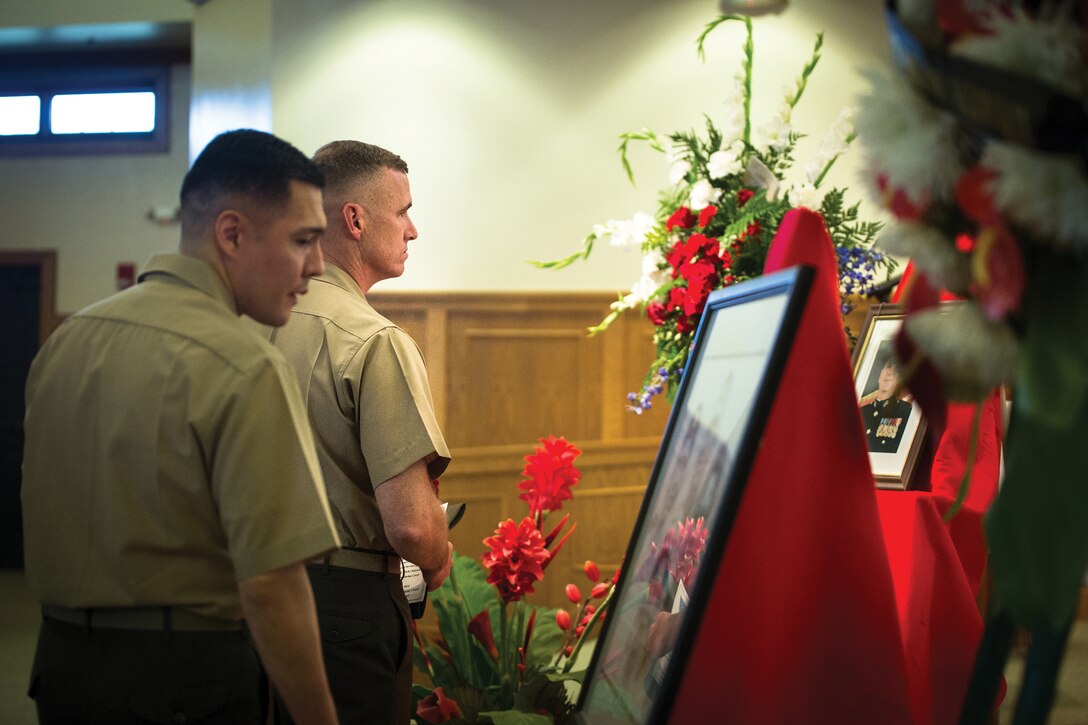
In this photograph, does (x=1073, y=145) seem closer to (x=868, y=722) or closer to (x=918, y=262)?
(x=918, y=262)

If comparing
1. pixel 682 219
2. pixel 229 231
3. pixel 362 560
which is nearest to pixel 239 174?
pixel 229 231

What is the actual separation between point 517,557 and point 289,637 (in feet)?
3.68

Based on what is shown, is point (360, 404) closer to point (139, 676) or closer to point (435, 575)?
point (435, 575)

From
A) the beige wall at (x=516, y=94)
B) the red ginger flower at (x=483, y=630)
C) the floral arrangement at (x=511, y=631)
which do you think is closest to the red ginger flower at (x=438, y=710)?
the floral arrangement at (x=511, y=631)

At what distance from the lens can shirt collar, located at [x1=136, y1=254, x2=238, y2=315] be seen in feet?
4.44

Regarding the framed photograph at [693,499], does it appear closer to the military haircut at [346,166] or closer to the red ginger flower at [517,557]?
the red ginger flower at [517,557]

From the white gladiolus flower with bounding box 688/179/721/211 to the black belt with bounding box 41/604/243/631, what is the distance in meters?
1.63

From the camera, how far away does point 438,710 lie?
254 centimetres

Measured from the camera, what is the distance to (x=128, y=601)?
4.10 feet

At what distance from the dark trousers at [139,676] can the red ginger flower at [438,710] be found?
4.20ft

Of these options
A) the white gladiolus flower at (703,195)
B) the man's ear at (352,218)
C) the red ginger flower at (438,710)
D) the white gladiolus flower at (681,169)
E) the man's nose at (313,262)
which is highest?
the white gladiolus flower at (681,169)

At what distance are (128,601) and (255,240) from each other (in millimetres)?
509

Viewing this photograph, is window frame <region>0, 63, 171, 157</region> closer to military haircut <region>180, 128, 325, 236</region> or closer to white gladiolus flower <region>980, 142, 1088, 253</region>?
military haircut <region>180, 128, 325, 236</region>

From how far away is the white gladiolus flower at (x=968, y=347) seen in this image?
763mm
